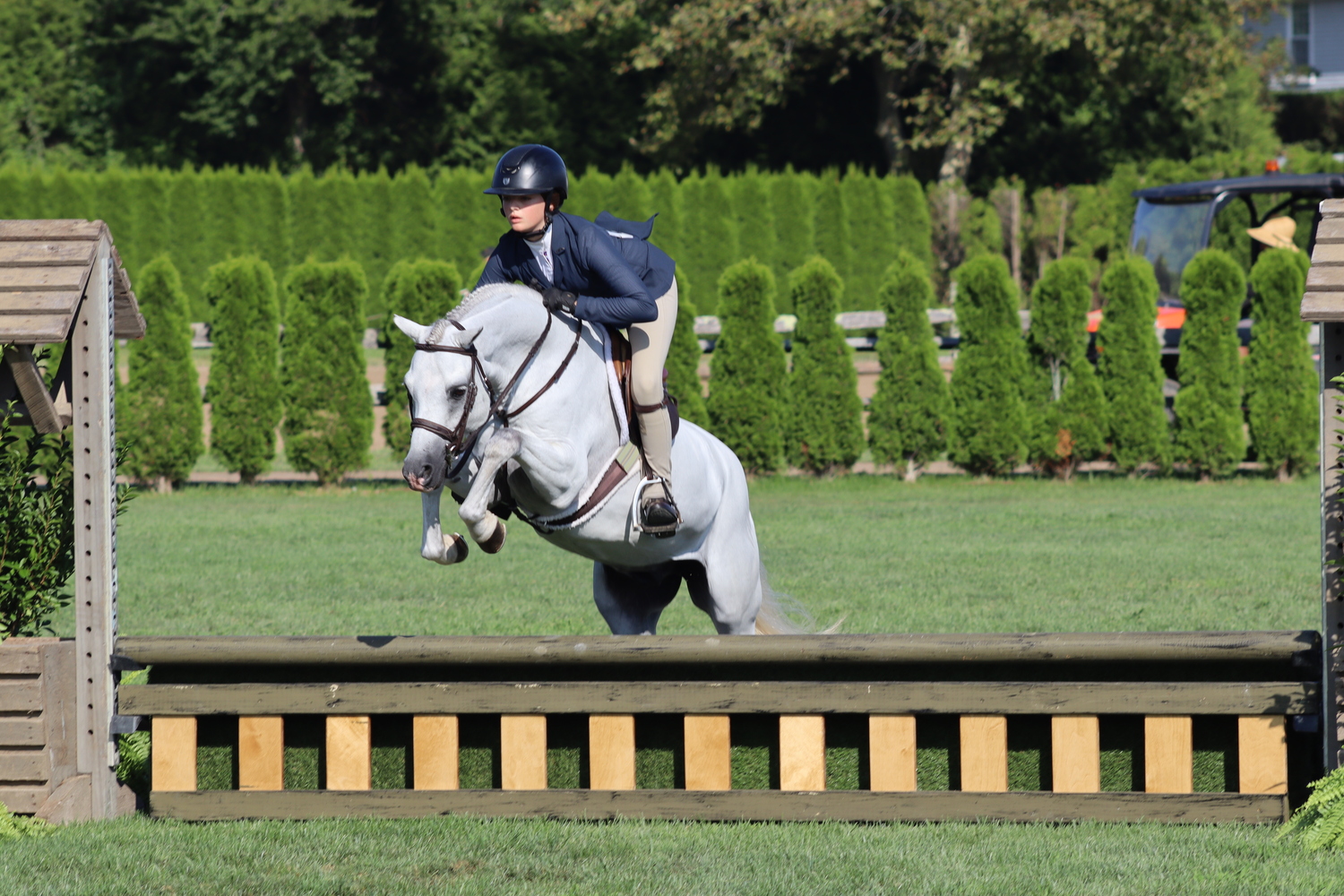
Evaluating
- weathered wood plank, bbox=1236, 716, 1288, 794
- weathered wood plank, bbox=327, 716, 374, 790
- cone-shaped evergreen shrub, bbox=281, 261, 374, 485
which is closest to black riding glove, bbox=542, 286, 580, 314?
weathered wood plank, bbox=327, 716, 374, 790

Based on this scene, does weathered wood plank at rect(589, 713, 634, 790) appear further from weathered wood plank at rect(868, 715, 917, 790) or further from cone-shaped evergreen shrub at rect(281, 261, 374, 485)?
cone-shaped evergreen shrub at rect(281, 261, 374, 485)

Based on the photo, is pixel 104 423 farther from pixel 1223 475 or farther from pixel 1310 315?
pixel 1223 475

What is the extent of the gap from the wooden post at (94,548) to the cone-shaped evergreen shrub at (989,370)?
10.6 metres

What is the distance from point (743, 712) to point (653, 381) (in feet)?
4.05

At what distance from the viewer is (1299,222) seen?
20.6 meters

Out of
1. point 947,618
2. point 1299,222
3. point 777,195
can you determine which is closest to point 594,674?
point 947,618

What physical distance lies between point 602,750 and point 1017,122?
34.5 meters

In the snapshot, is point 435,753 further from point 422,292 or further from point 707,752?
point 422,292

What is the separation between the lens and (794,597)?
7.21 meters

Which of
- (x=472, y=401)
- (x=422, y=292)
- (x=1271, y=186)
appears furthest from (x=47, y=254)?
(x=1271, y=186)

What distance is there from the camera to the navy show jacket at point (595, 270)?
15.8ft

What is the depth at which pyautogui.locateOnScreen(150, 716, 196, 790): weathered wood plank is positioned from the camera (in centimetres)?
470

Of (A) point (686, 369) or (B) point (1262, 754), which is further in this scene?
(A) point (686, 369)

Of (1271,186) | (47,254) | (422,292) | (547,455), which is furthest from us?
(1271,186)
